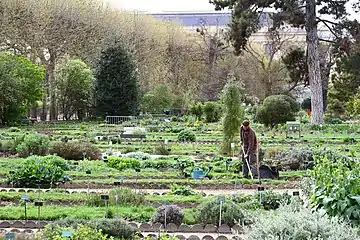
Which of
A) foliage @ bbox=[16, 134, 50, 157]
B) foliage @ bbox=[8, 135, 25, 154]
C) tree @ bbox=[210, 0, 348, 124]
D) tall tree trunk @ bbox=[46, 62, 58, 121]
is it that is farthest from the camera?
tall tree trunk @ bbox=[46, 62, 58, 121]

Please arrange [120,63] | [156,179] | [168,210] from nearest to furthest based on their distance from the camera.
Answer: [168,210], [156,179], [120,63]

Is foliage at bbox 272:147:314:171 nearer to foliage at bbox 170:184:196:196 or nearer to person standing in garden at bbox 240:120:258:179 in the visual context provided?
person standing in garden at bbox 240:120:258:179

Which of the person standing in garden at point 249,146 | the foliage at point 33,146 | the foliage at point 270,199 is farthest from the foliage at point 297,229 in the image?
the foliage at point 33,146

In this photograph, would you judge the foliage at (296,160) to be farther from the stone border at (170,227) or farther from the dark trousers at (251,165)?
the stone border at (170,227)

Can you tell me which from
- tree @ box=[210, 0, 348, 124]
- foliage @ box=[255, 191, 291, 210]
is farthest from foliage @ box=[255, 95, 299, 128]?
foliage @ box=[255, 191, 291, 210]

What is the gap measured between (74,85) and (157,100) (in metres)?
6.37

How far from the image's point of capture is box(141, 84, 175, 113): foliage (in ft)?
145

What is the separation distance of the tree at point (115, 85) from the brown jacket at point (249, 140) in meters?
27.0

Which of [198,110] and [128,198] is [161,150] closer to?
[128,198]

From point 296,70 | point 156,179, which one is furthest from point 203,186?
point 296,70

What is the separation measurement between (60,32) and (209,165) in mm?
29185

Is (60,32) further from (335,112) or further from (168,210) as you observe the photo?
(168,210)

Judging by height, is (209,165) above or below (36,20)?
below

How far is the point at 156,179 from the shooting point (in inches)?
542
